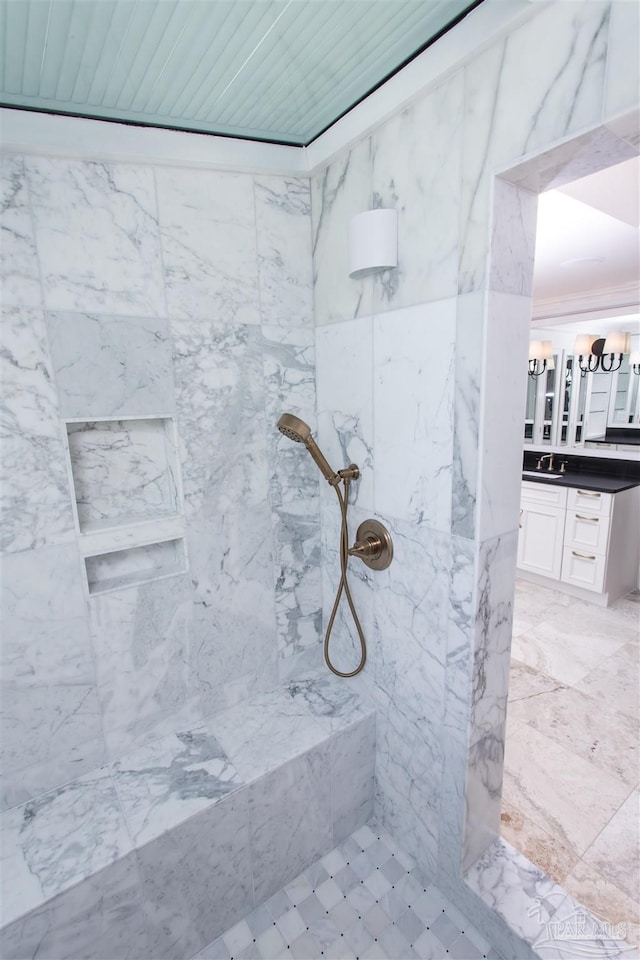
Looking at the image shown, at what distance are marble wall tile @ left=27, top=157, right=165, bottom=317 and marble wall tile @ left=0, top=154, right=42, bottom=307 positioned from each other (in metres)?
0.02

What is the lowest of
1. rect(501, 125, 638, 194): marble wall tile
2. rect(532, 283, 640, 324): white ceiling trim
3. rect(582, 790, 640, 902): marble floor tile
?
rect(582, 790, 640, 902): marble floor tile

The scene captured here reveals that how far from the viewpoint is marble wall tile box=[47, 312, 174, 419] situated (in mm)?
1256

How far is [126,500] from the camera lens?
1.49 m

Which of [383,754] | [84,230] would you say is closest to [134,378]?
[84,230]

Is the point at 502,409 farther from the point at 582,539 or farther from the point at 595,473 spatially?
the point at 595,473

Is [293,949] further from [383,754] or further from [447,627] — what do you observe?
[447,627]

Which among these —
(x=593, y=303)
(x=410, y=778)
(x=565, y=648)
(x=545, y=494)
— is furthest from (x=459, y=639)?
(x=593, y=303)

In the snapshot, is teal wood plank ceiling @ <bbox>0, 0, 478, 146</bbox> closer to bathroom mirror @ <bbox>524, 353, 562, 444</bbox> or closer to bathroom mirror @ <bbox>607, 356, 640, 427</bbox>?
bathroom mirror @ <bbox>607, 356, 640, 427</bbox>

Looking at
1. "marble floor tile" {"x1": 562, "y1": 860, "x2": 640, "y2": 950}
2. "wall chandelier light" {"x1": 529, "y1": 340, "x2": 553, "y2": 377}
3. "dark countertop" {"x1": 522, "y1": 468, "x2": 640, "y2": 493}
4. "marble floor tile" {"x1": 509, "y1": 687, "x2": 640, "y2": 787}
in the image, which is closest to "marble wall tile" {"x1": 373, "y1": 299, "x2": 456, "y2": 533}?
"marble floor tile" {"x1": 562, "y1": 860, "x2": 640, "y2": 950}

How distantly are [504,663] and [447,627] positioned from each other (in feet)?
0.68

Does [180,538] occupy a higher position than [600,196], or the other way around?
[600,196]

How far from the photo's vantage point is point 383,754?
1.63m

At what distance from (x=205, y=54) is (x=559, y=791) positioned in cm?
261

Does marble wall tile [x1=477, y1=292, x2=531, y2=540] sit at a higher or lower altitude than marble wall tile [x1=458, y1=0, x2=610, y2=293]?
lower
